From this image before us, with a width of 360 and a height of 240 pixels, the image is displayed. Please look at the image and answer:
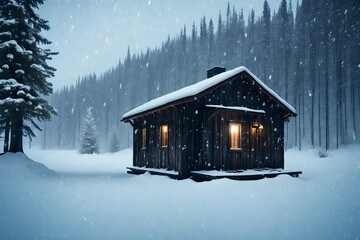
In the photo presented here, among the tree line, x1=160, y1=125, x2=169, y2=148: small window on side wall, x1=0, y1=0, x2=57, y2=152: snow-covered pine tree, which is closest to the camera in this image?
x1=160, y1=125, x2=169, y2=148: small window on side wall

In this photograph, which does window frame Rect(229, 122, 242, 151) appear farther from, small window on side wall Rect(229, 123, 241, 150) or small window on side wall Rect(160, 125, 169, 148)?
small window on side wall Rect(160, 125, 169, 148)

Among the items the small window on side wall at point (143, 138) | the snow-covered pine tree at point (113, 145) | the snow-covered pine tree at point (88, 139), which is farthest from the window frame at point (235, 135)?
the snow-covered pine tree at point (113, 145)

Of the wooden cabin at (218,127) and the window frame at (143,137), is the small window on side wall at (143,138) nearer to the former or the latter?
the window frame at (143,137)

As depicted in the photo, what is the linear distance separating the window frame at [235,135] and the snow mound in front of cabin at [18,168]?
9.57m

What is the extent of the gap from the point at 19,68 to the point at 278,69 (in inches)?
1673

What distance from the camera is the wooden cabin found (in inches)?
A: 486

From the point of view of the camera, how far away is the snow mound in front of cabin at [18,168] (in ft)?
42.8

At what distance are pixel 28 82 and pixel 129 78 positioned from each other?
78342 mm

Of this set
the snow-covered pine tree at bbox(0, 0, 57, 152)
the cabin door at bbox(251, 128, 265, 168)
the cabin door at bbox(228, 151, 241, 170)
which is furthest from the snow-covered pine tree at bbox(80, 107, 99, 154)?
the cabin door at bbox(228, 151, 241, 170)

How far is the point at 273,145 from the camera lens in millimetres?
14844

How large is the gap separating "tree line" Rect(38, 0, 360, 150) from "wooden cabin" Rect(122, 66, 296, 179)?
2342 centimetres

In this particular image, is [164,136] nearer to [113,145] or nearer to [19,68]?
[19,68]

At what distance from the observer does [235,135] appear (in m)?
13.6

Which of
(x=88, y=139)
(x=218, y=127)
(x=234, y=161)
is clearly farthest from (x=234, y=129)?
(x=88, y=139)
